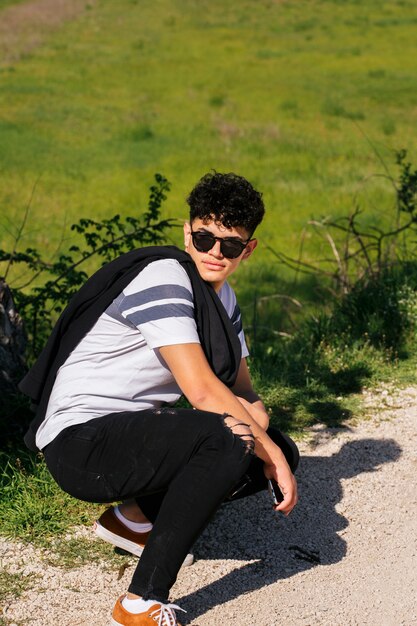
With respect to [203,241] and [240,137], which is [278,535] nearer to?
[203,241]

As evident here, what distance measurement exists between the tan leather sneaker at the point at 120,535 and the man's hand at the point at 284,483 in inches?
22.2

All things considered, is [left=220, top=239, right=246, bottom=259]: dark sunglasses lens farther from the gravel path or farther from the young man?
the gravel path

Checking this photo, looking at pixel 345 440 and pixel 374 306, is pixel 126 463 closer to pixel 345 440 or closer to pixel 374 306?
pixel 345 440

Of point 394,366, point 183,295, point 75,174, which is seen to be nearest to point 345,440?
point 394,366

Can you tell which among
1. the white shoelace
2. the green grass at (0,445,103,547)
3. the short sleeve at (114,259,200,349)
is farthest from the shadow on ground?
the short sleeve at (114,259,200,349)

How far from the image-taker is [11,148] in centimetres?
1642

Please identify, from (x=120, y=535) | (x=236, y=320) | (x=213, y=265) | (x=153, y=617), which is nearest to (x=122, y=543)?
(x=120, y=535)

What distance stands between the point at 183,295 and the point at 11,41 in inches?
881

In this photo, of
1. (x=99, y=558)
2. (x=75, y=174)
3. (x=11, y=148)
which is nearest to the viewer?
(x=99, y=558)

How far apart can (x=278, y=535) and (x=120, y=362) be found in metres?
1.12

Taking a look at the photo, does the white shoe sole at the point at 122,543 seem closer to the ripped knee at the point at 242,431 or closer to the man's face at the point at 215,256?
the ripped knee at the point at 242,431

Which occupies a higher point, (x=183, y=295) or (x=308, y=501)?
(x=183, y=295)

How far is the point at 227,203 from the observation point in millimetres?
3613

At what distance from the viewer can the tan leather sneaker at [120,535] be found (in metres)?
3.82
